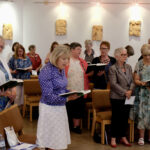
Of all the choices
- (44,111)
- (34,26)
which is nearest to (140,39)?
(34,26)

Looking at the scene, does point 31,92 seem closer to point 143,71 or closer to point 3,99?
point 143,71

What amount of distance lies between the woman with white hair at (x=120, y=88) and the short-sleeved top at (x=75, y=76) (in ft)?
2.56

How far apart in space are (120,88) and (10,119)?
1992mm

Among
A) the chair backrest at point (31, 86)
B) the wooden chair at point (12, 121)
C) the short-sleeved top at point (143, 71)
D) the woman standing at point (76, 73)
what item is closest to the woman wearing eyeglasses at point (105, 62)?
the woman standing at point (76, 73)

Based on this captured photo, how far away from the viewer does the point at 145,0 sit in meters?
9.82

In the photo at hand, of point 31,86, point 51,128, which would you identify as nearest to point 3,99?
point 51,128

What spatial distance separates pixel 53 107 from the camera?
3.62 m

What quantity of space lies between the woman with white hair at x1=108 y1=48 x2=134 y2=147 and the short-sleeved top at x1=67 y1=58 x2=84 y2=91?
0.78 meters

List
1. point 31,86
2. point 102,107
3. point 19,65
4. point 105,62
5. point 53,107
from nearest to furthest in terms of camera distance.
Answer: point 53,107 → point 102,107 → point 105,62 → point 31,86 → point 19,65

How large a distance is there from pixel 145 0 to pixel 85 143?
21.8ft

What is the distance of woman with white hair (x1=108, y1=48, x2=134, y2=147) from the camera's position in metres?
4.57

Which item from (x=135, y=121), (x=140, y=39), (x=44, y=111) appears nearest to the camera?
(x=44, y=111)

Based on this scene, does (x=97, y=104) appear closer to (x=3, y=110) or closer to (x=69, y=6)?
(x=3, y=110)

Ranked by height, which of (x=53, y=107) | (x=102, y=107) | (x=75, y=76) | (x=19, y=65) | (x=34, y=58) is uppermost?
(x=34, y=58)
